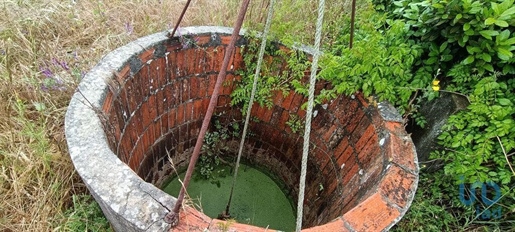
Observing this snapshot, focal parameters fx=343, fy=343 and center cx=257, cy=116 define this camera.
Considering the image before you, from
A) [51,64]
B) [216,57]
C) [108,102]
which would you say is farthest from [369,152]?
[51,64]

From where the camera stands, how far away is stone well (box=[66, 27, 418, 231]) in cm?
117

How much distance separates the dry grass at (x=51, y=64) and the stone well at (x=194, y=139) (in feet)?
1.14

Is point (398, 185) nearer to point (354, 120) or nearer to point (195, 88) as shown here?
point (354, 120)

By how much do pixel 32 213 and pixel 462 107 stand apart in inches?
79.1

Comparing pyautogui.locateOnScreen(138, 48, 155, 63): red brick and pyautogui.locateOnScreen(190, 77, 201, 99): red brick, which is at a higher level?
pyautogui.locateOnScreen(138, 48, 155, 63): red brick

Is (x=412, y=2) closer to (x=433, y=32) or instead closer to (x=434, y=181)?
(x=433, y=32)

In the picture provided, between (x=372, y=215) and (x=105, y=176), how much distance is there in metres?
0.95

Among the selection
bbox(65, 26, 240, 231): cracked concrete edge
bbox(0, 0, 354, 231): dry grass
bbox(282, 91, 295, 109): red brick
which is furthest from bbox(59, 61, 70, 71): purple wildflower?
bbox(282, 91, 295, 109): red brick

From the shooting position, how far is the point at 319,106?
6.79ft

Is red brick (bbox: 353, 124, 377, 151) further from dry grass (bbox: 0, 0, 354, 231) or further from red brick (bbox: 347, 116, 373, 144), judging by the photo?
dry grass (bbox: 0, 0, 354, 231)

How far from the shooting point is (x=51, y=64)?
79.1 inches

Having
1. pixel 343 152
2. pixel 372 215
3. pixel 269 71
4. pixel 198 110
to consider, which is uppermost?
pixel 269 71

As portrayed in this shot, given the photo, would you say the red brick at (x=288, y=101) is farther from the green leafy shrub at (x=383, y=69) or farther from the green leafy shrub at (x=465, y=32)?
the green leafy shrub at (x=465, y=32)

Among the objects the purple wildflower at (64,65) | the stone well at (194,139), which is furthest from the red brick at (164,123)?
the purple wildflower at (64,65)
